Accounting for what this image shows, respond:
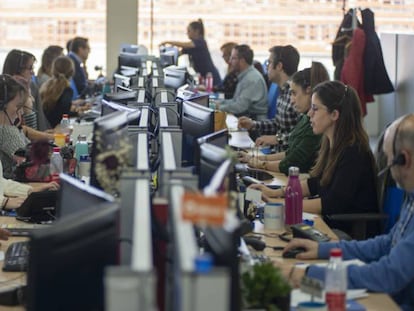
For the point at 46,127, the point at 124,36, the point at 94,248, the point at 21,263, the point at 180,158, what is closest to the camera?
the point at 94,248

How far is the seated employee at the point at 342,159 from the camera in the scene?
4.27 metres

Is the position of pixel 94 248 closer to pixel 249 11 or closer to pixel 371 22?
pixel 371 22

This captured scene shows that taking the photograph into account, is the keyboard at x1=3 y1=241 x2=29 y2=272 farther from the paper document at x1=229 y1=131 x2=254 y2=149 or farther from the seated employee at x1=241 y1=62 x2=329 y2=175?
the paper document at x1=229 y1=131 x2=254 y2=149

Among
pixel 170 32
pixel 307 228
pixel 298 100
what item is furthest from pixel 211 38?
pixel 307 228

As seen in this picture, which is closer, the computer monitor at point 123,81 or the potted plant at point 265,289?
the potted plant at point 265,289

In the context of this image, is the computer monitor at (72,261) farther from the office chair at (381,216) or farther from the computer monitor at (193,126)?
the office chair at (381,216)

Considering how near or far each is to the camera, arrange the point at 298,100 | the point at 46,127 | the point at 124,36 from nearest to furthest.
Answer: the point at 298,100 → the point at 46,127 → the point at 124,36

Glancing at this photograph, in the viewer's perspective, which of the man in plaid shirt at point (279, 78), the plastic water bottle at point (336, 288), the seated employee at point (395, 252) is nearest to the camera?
the plastic water bottle at point (336, 288)

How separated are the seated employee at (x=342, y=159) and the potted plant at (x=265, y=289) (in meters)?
1.86

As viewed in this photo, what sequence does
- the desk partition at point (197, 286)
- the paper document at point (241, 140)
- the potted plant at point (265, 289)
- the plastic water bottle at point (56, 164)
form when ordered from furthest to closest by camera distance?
the paper document at point (241, 140) < the plastic water bottle at point (56, 164) < the potted plant at point (265, 289) < the desk partition at point (197, 286)

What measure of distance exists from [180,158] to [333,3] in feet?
27.1

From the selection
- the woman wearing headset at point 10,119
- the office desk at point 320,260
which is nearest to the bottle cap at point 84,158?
the woman wearing headset at point 10,119

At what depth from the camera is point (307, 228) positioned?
3600 mm

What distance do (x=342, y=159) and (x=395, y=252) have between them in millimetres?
1404
